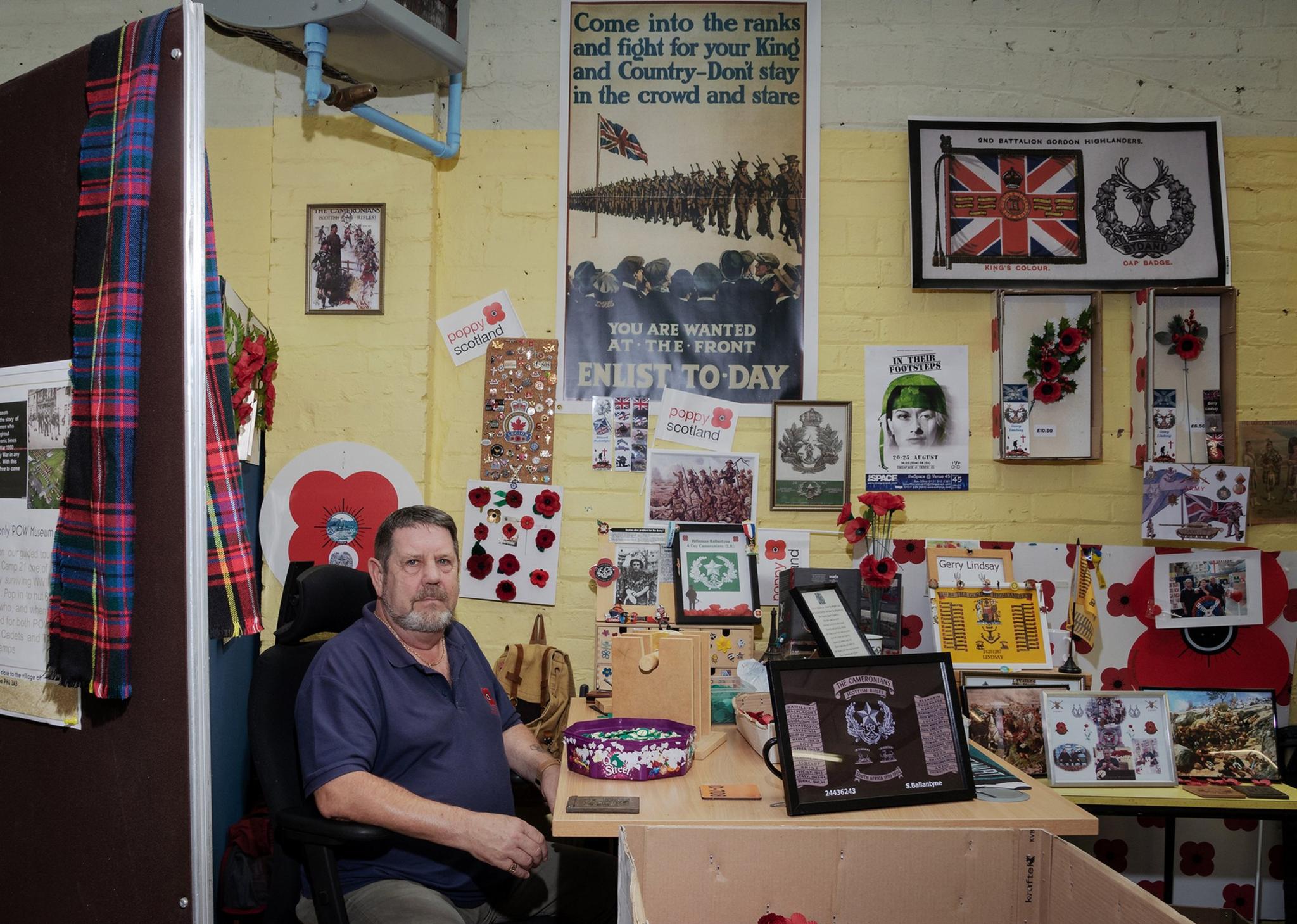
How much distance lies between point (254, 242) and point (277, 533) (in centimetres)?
96

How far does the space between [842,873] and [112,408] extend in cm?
130

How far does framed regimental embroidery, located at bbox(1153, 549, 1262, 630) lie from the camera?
3043mm

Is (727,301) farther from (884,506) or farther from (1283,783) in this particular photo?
(1283,783)

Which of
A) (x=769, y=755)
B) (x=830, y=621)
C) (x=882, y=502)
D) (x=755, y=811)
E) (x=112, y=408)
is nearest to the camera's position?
(x=112, y=408)

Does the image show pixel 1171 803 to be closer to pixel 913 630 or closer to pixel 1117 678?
pixel 1117 678

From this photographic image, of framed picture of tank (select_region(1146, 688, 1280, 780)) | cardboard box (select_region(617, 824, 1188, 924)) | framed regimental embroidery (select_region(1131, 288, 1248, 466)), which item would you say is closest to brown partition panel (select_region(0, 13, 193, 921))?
cardboard box (select_region(617, 824, 1188, 924))

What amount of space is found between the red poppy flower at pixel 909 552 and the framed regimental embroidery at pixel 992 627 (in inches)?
7.7

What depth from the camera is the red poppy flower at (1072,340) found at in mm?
3072

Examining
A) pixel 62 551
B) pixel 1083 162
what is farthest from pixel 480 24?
pixel 62 551

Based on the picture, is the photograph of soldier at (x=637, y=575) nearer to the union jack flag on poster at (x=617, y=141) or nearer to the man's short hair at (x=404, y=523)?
the man's short hair at (x=404, y=523)

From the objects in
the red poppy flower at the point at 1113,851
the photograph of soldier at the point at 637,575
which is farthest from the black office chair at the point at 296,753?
the red poppy flower at the point at 1113,851

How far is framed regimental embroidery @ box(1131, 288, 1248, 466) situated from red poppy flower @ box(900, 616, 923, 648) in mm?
870

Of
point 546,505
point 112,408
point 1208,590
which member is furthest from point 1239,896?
point 112,408

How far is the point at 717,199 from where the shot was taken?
3227mm
